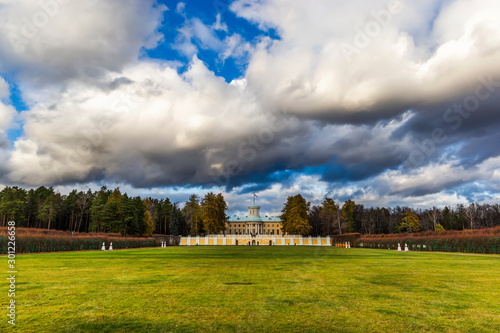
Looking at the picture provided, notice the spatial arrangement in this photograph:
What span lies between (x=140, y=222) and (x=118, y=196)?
13.0 meters

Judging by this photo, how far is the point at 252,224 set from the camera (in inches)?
5753

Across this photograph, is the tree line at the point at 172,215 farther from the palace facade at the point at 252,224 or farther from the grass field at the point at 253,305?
the grass field at the point at 253,305

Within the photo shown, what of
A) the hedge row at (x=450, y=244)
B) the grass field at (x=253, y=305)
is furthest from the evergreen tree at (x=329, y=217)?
the grass field at (x=253, y=305)

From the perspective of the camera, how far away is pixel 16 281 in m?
11.5

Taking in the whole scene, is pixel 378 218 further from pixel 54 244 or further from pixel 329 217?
pixel 54 244

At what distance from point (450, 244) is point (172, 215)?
79.8 meters

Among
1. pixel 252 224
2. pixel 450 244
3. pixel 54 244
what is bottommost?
pixel 450 244

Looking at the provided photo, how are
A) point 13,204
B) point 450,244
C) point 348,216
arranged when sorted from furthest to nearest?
point 348,216
point 13,204
point 450,244

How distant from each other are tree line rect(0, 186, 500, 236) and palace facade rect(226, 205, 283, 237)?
2887 centimetres

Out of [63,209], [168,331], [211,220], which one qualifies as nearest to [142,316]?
[168,331]

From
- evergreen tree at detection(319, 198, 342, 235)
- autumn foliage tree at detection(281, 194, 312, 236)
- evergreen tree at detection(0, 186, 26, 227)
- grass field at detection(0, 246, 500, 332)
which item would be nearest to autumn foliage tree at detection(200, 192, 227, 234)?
autumn foliage tree at detection(281, 194, 312, 236)

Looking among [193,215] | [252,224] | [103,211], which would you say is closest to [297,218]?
[193,215]

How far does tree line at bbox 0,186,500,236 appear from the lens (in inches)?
3275

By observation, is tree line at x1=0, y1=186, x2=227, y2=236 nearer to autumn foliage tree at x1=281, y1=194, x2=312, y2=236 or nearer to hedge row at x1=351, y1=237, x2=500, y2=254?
autumn foliage tree at x1=281, y1=194, x2=312, y2=236
